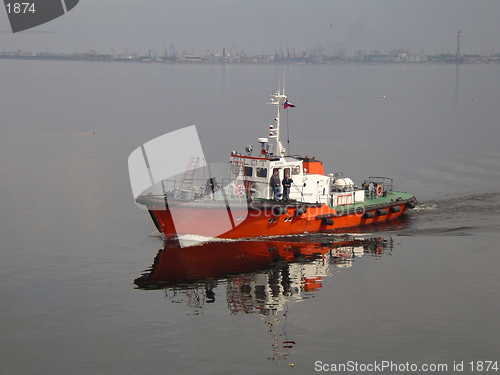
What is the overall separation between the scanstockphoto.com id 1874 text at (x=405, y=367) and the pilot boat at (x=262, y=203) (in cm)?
1201

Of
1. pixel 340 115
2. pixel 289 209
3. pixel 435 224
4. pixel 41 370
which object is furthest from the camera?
pixel 340 115

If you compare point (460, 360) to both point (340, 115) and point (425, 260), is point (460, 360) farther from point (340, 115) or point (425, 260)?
point (340, 115)

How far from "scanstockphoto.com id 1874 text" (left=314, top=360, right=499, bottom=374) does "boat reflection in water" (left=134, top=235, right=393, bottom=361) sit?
1.64 meters

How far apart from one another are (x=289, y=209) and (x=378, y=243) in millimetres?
5160

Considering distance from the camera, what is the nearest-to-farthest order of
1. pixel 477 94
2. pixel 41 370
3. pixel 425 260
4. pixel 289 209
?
pixel 41 370 < pixel 425 260 < pixel 289 209 < pixel 477 94

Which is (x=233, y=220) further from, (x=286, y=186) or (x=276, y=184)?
(x=286, y=186)

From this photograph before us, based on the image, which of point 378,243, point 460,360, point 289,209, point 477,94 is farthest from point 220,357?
point 477,94

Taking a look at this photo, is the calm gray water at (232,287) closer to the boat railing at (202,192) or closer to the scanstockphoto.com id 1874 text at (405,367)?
the scanstockphoto.com id 1874 text at (405,367)

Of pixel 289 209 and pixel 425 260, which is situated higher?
pixel 289 209

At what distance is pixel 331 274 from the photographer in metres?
27.2

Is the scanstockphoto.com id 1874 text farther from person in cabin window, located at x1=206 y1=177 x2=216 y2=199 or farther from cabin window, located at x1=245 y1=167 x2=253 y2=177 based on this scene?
cabin window, located at x1=245 y1=167 x2=253 y2=177

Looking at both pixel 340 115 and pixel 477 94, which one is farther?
pixel 477 94

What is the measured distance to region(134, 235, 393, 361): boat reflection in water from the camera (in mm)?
23656

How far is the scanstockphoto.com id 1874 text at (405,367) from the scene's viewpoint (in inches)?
761
